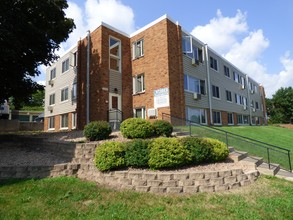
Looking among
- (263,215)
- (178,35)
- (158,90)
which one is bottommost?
(263,215)

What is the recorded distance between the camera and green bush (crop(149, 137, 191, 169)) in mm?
7305

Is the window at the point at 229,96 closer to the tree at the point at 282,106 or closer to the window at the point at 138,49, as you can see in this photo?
the window at the point at 138,49

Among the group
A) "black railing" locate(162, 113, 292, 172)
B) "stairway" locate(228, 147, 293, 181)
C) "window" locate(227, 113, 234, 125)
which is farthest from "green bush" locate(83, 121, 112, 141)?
"window" locate(227, 113, 234, 125)

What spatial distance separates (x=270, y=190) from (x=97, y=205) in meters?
5.19

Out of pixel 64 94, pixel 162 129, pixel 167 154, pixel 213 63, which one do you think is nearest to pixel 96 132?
pixel 162 129

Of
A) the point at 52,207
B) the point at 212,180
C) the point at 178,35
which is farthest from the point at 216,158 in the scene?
the point at 178,35

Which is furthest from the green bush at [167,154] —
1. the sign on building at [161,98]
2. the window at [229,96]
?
the window at [229,96]

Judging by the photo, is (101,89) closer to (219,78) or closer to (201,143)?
(201,143)

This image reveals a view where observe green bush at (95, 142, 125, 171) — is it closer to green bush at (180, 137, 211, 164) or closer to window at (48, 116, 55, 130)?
green bush at (180, 137, 211, 164)

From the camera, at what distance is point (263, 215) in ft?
17.2

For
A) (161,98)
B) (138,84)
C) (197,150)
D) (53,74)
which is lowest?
(197,150)

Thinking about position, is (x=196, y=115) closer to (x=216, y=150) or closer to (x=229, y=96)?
→ (x=229, y=96)

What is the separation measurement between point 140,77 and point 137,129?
9565mm

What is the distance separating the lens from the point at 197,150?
8.04 metres
